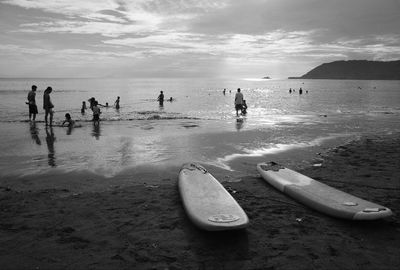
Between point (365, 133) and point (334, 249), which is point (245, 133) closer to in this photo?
point (365, 133)

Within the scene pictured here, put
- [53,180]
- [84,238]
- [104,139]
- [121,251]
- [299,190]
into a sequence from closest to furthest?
[121,251]
[84,238]
[299,190]
[53,180]
[104,139]

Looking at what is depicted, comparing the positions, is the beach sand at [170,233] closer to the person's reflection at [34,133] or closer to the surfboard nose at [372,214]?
the surfboard nose at [372,214]

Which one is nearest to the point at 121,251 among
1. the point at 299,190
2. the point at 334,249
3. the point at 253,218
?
the point at 253,218

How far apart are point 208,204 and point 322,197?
7.41ft

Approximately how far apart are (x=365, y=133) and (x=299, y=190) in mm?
10690

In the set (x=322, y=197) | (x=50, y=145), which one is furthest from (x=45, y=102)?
(x=322, y=197)

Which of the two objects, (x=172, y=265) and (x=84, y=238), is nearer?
(x=172, y=265)

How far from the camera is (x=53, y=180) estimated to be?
7.62 m

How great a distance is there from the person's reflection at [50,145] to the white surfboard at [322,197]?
20.0ft

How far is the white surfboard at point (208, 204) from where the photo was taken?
4.67 meters

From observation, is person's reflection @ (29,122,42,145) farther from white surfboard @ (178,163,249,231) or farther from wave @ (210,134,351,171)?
white surfboard @ (178,163,249,231)

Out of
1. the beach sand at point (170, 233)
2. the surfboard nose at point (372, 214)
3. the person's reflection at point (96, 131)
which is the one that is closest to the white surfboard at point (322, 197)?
the surfboard nose at point (372, 214)

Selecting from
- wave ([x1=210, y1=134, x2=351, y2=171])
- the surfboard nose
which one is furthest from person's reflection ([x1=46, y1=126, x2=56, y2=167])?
the surfboard nose

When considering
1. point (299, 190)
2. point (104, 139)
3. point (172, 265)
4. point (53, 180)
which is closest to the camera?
point (172, 265)
